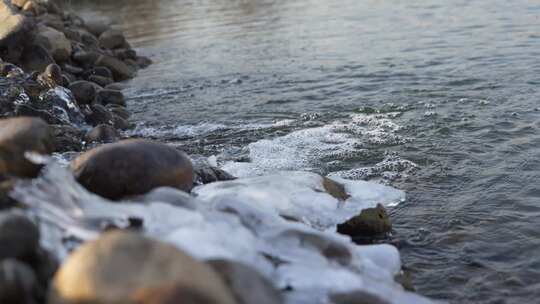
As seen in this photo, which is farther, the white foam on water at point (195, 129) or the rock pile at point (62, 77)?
the white foam on water at point (195, 129)

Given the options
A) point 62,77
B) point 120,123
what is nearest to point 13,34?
point 62,77

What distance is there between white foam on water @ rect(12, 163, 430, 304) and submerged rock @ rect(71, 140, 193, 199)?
0.19 metres

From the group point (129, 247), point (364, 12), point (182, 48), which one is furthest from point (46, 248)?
point (364, 12)

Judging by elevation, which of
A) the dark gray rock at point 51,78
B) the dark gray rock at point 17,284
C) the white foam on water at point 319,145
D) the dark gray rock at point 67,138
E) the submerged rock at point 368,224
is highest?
the dark gray rock at point 17,284

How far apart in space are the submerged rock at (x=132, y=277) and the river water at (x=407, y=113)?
9.16 feet

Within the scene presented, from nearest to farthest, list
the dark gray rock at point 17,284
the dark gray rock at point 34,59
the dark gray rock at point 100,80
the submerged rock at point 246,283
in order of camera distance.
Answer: the dark gray rock at point 17,284 → the submerged rock at point 246,283 → the dark gray rock at point 34,59 → the dark gray rock at point 100,80

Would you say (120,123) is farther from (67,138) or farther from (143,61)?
(143,61)

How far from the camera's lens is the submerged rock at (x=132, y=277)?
284 centimetres

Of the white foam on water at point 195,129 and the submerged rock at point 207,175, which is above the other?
the submerged rock at point 207,175

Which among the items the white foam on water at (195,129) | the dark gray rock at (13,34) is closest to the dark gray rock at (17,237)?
the white foam on water at (195,129)

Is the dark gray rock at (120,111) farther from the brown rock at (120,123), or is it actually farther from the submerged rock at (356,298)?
the submerged rock at (356,298)

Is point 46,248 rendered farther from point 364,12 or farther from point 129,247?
point 364,12

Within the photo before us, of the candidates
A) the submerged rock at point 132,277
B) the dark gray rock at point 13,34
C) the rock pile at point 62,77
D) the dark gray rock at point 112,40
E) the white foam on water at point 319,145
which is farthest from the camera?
the dark gray rock at point 112,40

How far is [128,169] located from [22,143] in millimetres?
815
